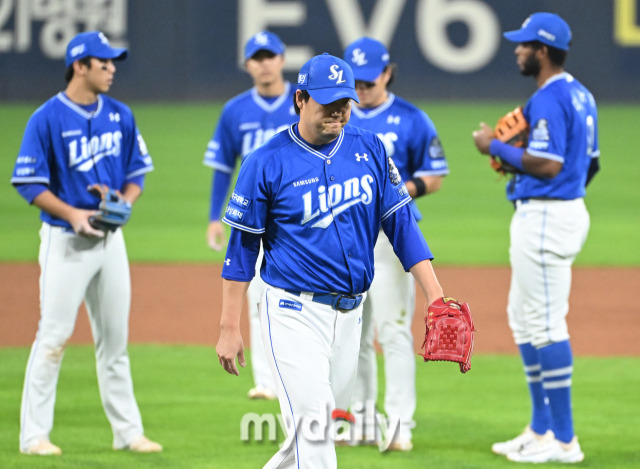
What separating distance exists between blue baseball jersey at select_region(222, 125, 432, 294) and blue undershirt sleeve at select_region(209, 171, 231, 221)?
3.06 metres

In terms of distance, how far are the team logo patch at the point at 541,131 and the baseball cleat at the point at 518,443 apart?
1661 millimetres

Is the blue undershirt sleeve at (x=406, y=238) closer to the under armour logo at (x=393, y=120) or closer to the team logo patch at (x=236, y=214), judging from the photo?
the team logo patch at (x=236, y=214)

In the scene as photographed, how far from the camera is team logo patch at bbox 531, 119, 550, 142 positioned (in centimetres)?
602

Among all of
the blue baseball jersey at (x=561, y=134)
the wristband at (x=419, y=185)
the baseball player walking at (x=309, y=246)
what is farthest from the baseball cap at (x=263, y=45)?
the baseball player walking at (x=309, y=246)

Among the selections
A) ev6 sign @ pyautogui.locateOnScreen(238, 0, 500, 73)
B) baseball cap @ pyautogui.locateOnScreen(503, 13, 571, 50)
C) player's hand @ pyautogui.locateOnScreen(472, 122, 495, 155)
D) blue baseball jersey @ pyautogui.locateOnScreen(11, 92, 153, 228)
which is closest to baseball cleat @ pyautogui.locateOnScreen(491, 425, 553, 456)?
player's hand @ pyautogui.locateOnScreen(472, 122, 495, 155)

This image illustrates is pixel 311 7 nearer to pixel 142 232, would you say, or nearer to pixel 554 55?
pixel 142 232

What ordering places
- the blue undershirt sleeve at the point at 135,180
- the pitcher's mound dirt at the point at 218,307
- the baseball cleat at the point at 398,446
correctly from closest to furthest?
the baseball cleat at the point at 398,446
the blue undershirt sleeve at the point at 135,180
the pitcher's mound dirt at the point at 218,307

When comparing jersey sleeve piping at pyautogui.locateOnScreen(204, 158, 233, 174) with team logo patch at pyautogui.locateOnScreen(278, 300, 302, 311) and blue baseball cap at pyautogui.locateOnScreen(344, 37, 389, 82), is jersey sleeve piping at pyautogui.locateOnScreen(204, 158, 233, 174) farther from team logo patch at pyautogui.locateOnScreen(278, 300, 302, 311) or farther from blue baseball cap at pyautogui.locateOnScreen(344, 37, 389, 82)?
team logo patch at pyautogui.locateOnScreen(278, 300, 302, 311)

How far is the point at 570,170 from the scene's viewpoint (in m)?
6.14

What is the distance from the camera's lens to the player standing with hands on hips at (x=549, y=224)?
19.9ft

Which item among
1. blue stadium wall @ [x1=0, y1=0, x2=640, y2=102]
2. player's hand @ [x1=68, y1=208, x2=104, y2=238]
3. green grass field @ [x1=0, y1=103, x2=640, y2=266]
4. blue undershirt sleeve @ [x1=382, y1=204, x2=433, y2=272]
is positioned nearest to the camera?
blue undershirt sleeve @ [x1=382, y1=204, x2=433, y2=272]

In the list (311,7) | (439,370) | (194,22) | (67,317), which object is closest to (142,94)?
(194,22)

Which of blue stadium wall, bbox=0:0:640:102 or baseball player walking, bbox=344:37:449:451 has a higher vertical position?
blue stadium wall, bbox=0:0:640:102

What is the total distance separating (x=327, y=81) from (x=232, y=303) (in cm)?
100
